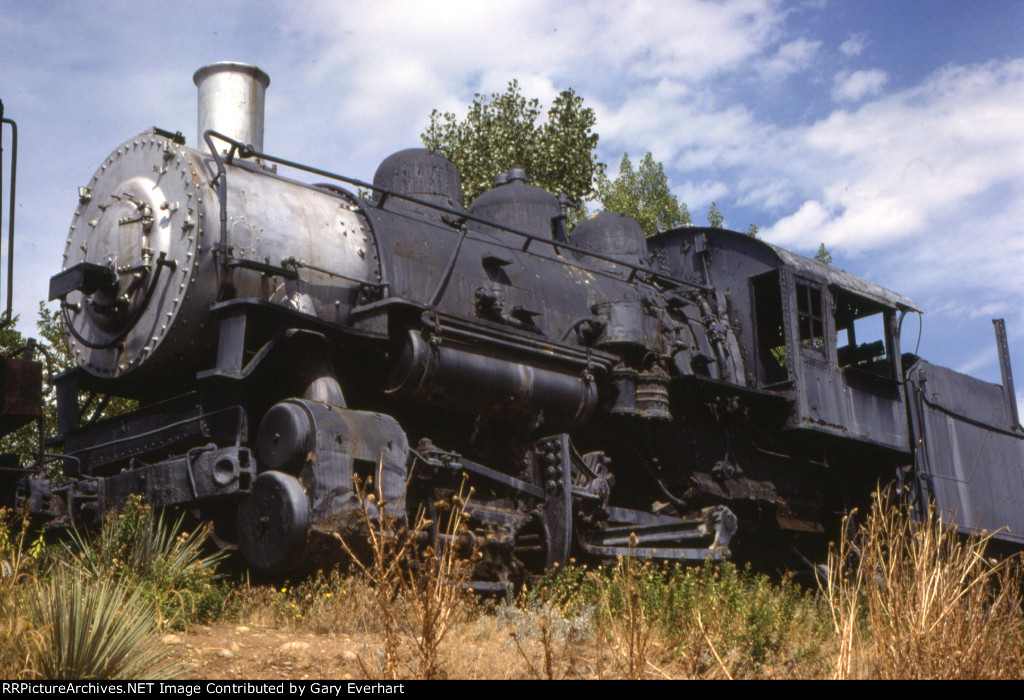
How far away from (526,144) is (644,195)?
697 centimetres

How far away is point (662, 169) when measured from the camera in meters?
28.2

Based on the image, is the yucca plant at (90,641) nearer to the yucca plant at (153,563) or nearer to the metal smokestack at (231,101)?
the yucca plant at (153,563)

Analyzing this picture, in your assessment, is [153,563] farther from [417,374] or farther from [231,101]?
[231,101]

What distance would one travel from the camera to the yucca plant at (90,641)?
3979mm

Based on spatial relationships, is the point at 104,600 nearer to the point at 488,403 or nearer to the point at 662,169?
the point at 488,403

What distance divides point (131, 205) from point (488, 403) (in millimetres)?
2574

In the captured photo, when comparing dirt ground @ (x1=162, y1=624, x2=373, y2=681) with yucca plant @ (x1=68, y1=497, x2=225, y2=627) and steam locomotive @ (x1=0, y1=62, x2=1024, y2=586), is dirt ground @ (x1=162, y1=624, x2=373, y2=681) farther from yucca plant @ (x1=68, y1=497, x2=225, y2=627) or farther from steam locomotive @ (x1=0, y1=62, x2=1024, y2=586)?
steam locomotive @ (x1=0, y1=62, x2=1024, y2=586)

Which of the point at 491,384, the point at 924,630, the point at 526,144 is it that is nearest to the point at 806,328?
the point at 491,384

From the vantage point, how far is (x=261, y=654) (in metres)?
4.63

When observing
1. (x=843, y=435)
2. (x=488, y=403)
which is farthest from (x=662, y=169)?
(x=488, y=403)

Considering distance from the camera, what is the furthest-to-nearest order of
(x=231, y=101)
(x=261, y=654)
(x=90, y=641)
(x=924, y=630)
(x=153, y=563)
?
(x=231, y=101) → (x=153, y=563) → (x=261, y=654) → (x=924, y=630) → (x=90, y=641)

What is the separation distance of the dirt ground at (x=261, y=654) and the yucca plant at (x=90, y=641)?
0.17 metres

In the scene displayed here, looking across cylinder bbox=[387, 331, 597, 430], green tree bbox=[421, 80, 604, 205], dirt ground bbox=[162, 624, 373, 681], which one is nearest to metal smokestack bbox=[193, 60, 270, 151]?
cylinder bbox=[387, 331, 597, 430]

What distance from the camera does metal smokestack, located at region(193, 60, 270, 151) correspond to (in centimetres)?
782
